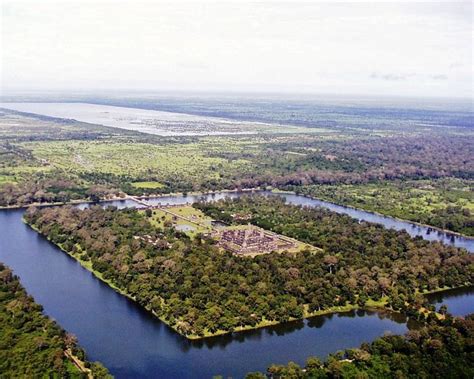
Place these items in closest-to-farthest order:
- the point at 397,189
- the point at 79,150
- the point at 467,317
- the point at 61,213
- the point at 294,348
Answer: the point at 294,348
the point at 467,317
the point at 61,213
the point at 397,189
the point at 79,150

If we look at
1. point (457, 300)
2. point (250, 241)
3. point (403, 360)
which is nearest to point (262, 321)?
point (403, 360)

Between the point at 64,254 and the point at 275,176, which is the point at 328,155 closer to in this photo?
the point at 275,176

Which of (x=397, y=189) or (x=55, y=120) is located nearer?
(x=397, y=189)

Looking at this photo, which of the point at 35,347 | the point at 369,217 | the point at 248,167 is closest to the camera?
the point at 35,347

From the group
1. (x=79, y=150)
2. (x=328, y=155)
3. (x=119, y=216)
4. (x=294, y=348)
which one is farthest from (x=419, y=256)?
(x=79, y=150)

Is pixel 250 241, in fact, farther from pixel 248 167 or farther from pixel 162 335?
pixel 248 167

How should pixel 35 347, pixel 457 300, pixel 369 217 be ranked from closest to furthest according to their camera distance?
pixel 35 347, pixel 457 300, pixel 369 217
